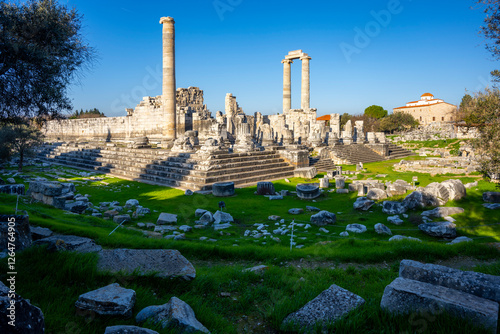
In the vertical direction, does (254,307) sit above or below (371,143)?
below

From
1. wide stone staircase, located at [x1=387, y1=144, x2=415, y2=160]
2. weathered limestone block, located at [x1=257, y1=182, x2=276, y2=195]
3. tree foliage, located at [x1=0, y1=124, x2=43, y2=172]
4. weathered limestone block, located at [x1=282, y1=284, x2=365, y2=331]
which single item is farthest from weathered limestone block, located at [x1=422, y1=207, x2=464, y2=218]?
wide stone staircase, located at [x1=387, y1=144, x2=415, y2=160]

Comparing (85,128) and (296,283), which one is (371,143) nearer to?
(296,283)

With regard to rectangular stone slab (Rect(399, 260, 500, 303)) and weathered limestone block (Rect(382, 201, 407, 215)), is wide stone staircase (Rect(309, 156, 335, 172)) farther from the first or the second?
rectangular stone slab (Rect(399, 260, 500, 303))

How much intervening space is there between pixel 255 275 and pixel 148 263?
4.17ft

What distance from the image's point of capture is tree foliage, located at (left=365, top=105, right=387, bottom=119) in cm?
6397

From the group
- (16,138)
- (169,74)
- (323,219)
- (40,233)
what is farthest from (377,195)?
(16,138)

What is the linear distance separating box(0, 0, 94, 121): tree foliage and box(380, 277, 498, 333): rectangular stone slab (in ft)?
20.2

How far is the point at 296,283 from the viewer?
3.69 metres

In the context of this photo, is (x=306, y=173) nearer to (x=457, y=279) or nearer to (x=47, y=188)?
(x=47, y=188)

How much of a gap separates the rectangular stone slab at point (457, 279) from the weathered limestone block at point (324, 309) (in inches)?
26.8

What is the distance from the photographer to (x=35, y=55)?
17.6 feet

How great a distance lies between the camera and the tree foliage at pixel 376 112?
63969 mm

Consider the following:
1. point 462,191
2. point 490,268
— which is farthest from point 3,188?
point 462,191

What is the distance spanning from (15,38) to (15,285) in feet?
14.5
